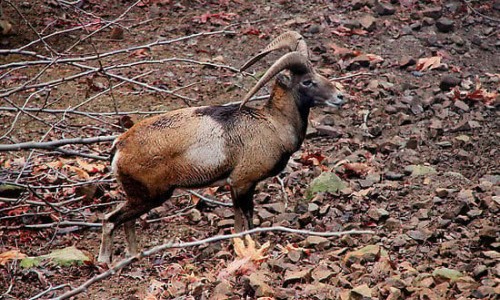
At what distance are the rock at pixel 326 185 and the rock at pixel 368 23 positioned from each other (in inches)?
210

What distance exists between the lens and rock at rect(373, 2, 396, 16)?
588 inches

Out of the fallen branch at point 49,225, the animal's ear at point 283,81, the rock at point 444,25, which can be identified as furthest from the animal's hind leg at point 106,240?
the rock at point 444,25

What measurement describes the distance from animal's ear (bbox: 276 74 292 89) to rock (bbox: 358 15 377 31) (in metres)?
5.69

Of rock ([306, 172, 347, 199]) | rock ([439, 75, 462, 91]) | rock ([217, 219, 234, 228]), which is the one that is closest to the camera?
rock ([217, 219, 234, 228])

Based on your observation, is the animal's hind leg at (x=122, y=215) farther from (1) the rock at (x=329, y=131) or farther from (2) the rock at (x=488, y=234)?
(1) the rock at (x=329, y=131)

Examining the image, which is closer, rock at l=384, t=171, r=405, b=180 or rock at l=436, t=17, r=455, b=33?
rock at l=384, t=171, r=405, b=180

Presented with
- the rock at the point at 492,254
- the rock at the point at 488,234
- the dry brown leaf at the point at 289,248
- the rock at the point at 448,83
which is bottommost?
the rock at the point at 448,83

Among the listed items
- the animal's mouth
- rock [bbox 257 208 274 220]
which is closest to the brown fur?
the animal's mouth

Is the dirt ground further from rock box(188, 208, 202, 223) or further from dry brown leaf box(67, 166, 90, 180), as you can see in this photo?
dry brown leaf box(67, 166, 90, 180)

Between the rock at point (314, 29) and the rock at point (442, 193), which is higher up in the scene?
the rock at point (442, 193)

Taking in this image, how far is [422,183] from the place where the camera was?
9641 mm

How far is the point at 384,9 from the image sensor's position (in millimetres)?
14922

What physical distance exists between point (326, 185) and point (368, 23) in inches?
219

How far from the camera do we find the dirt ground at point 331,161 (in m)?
7.37
